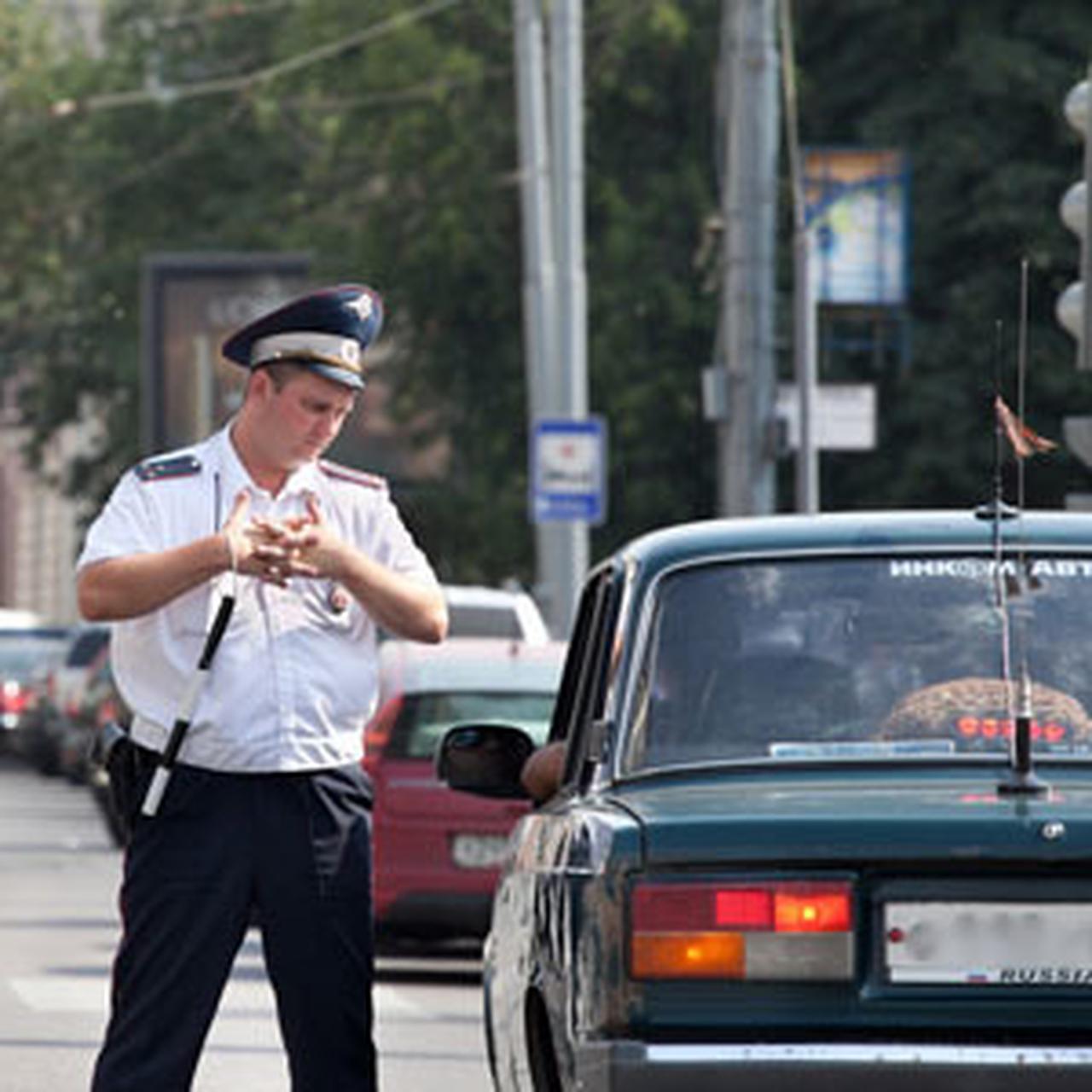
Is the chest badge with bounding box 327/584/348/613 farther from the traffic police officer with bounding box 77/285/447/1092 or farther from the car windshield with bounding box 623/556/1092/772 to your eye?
the car windshield with bounding box 623/556/1092/772

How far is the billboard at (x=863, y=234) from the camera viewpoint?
1387 inches

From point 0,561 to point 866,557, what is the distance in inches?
3810

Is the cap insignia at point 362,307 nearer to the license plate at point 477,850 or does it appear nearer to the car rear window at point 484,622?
the license plate at point 477,850

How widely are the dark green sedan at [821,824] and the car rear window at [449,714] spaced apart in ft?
32.5

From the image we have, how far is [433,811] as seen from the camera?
18219 millimetres

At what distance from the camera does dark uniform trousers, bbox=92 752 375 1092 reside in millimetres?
7738

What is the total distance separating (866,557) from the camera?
26.6 feet

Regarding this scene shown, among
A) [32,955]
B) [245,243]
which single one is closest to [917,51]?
[245,243]

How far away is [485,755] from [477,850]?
30.0 ft

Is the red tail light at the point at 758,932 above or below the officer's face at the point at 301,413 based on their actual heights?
below

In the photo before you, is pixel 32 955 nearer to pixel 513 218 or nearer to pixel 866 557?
pixel 866 557

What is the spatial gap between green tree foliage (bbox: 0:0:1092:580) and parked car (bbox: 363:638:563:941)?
46.9ft

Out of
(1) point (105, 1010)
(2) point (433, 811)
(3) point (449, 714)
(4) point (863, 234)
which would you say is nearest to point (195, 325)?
(4) point (863, 234)

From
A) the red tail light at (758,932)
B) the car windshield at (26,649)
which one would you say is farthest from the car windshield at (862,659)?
the car windshield at (26,649)
